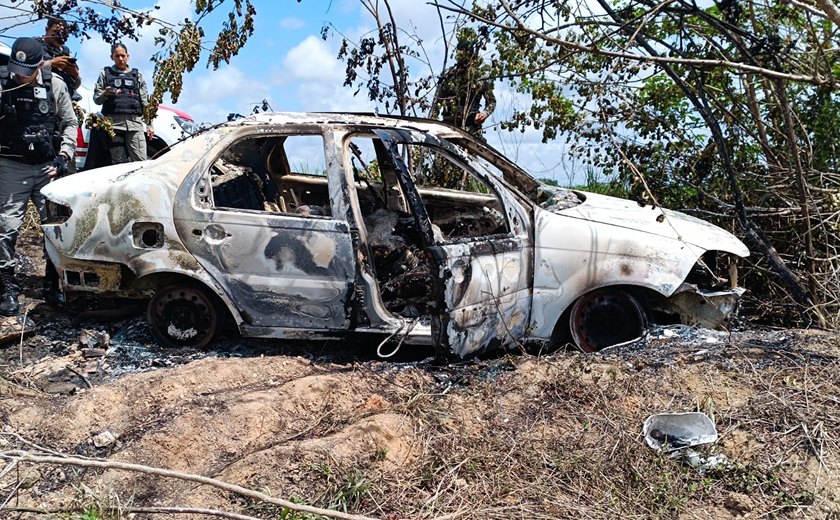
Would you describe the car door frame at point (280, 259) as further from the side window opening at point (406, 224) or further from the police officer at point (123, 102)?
the police officer at point (123, 102)

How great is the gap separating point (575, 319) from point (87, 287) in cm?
328

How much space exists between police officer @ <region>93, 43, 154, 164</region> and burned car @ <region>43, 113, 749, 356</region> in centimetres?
268

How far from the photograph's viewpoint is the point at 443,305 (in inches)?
177

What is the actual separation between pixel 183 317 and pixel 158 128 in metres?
5.18

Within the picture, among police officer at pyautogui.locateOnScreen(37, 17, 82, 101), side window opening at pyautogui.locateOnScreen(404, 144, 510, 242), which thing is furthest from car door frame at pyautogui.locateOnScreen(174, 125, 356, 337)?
police officer at pyautogui.locateOnScreen(37, 17, 82, 101)

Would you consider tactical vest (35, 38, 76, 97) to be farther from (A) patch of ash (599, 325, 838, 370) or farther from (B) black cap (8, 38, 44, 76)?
(A) patch of ash (599, 325, 838, 370)

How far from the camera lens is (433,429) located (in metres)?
3.79

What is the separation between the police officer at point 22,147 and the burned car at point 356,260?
101 centimetres

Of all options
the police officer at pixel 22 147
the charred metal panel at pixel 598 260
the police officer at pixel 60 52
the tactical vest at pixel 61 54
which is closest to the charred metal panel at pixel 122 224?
the police officer at pixel 22 147

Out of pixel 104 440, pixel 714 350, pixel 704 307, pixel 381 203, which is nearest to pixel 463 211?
pixel 381 203

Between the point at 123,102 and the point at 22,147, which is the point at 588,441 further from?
the point at 123,102

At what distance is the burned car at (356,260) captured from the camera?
4613 millimetres

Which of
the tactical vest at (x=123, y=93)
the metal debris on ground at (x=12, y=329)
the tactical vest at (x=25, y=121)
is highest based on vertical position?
the tactical vest at (x=123, y=93)

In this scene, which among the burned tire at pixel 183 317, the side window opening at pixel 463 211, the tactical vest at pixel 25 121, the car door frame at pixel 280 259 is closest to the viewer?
the car door frame at pixel 280 259
